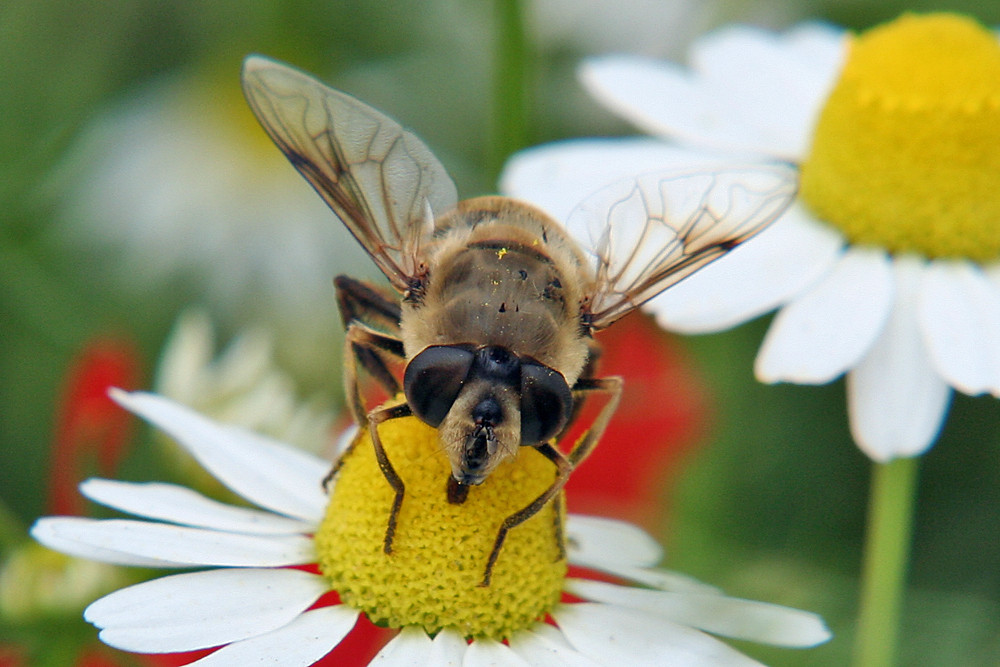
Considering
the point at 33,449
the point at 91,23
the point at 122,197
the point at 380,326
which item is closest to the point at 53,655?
the point at 380,326

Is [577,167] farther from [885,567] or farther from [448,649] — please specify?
[448,649]

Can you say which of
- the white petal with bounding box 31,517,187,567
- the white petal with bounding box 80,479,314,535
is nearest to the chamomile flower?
the white petal with bounding box 80,479,314,535

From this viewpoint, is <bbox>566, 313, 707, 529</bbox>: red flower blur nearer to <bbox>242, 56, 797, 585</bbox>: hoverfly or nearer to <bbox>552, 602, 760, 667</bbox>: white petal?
<bbox>242, 56, 797, 585</bbox>: hoverfly

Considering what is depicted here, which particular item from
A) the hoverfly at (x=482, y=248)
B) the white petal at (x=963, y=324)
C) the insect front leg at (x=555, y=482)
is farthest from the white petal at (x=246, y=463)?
the white petal at (x=963, y=324)

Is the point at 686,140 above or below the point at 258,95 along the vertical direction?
above

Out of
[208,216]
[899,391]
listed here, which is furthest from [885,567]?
[208,216]

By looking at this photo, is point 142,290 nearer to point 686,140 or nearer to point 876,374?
point 686,140
